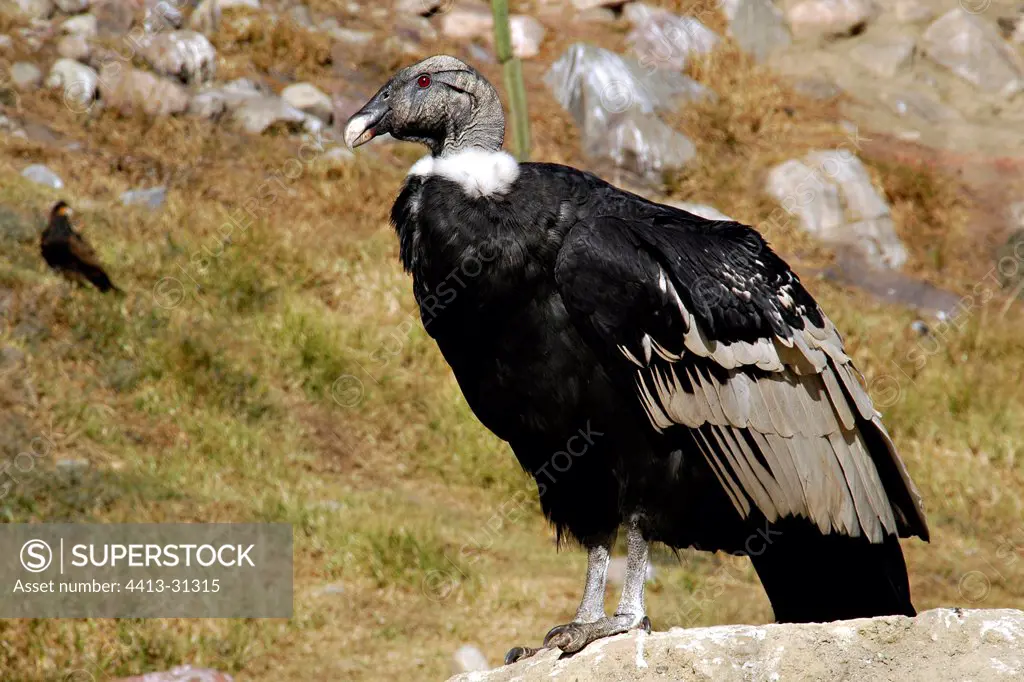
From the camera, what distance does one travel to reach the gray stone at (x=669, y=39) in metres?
14.3

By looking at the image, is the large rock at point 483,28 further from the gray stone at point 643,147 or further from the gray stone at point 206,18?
the gray stone at point 206,18

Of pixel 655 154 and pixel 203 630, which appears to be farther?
pixel 655 154

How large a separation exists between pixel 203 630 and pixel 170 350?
2689mm

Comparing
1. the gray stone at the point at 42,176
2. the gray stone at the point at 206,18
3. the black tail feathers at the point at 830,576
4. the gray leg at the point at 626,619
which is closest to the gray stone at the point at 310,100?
the gray stone at the point at 206,18

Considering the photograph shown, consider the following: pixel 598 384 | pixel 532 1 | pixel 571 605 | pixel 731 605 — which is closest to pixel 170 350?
pixel 571 605

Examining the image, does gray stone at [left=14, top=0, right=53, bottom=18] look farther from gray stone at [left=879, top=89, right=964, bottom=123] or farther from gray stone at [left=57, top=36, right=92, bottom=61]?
gray stone at [left=879, top=89, right=964, bottom=123]

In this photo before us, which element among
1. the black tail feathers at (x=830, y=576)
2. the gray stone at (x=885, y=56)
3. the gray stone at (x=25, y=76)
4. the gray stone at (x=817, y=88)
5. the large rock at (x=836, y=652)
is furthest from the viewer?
the gray stone at (x=885, y=56)

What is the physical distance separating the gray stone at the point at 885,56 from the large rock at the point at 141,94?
8.36m

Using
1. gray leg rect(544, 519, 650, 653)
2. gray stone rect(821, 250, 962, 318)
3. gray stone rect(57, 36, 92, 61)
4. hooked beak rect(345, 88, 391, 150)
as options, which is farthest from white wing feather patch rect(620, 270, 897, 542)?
gray stone rect(57, 36, 92, 61)

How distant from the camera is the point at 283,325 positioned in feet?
31.0

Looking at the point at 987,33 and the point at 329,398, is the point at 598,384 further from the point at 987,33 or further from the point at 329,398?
the point at 987,33

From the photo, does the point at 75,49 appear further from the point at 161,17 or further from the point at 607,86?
the point at 607,86

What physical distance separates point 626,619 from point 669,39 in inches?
455

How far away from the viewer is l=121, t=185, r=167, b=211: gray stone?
10617 mm
